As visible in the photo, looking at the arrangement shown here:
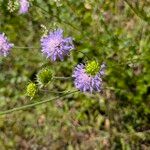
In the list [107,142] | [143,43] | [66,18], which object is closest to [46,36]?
[66,18]

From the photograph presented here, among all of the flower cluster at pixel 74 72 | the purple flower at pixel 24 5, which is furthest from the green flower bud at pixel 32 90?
the purple flower at pixel 24 5

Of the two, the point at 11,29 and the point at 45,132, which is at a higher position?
the point at 11,29

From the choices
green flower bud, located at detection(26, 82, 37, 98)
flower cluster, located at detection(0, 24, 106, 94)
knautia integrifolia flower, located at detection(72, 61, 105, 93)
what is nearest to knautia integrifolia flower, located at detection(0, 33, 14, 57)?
flower cluster, located at detection(0, 24, 106, 94)

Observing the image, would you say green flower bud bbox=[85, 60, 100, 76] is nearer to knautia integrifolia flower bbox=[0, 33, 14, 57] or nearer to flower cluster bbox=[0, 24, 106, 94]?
flower cluster bbox=[0, 24, 106, 94]

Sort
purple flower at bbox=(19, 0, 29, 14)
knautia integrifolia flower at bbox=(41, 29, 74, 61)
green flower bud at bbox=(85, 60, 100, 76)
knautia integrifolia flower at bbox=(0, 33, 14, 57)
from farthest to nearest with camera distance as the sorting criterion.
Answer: purple flower at bbox=(19, 0, 29, 14)
knautia integrifolia flower at bbox=(0, 33, 14, 57)
knautia integrifolia flower at bbox=(41, 29, 74, 61)
green flower bud at bbox=(85, 60, 100, 76)

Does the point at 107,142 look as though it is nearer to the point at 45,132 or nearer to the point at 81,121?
the point at 81,121

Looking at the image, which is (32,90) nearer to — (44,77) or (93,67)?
(44,77)
